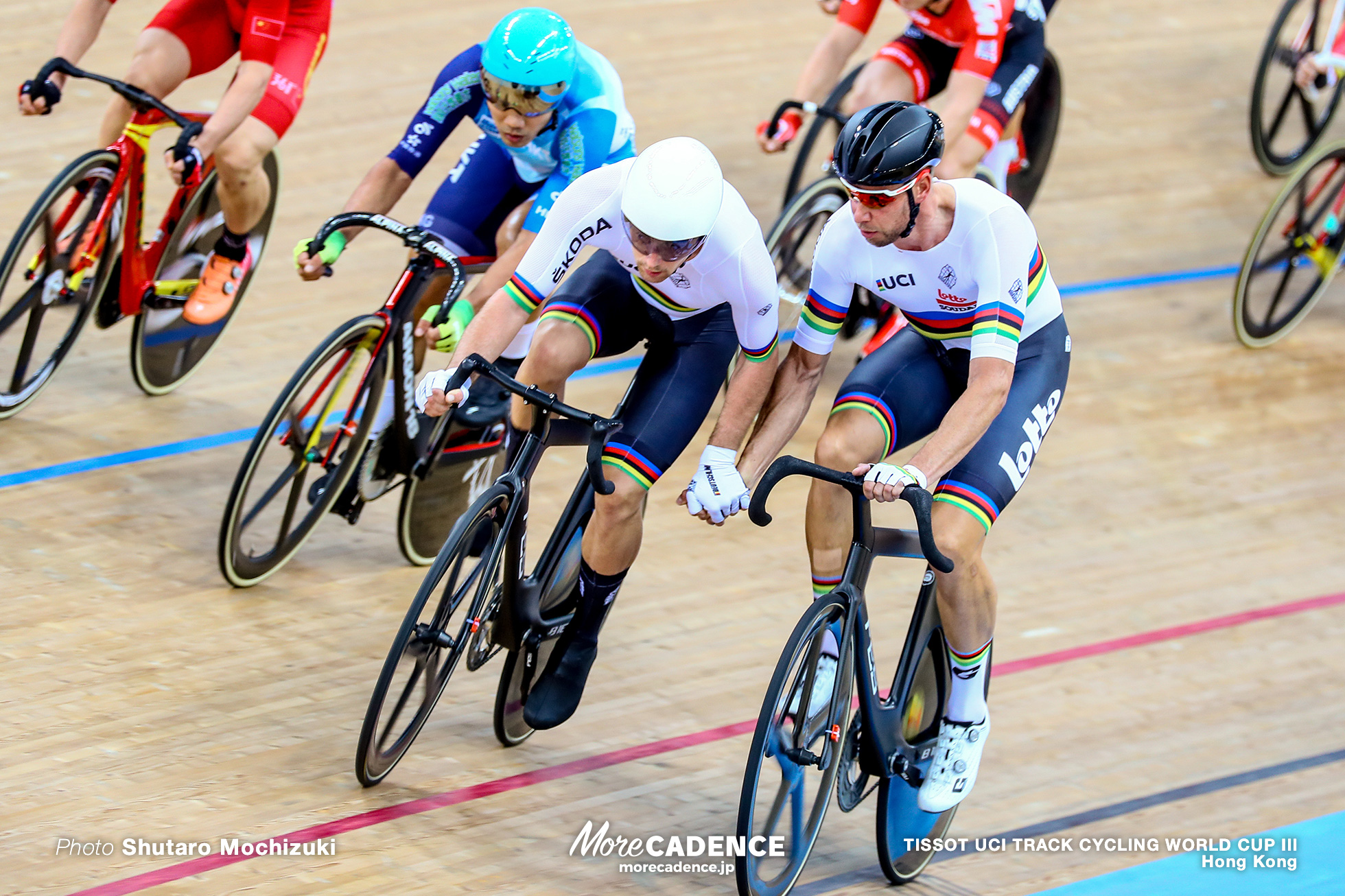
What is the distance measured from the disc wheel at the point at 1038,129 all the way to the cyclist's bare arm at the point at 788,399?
11.9 ft

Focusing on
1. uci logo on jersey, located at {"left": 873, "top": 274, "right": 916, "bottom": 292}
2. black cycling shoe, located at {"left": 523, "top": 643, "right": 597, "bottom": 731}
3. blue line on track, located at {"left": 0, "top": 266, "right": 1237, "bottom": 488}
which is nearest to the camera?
uci logo on jersey, located at {"left": 873, "top": 274, "right": 916, "bottom": 292}

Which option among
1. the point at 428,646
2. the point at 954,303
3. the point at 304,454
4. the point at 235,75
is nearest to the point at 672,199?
the point at 954,303

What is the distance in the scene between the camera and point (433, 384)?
118 inches

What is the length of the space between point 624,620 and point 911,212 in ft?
5.57

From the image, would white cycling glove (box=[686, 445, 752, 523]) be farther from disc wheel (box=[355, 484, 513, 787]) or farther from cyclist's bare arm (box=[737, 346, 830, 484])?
disc wheel (box=[355, 484, 513, 787])

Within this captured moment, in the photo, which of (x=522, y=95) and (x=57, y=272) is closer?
(x=522, y=95)

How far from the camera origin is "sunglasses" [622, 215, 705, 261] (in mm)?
2840

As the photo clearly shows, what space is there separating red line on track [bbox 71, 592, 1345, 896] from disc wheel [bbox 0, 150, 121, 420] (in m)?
2.02

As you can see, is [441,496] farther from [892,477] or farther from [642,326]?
[892,477]

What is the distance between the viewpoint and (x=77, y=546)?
159 inches

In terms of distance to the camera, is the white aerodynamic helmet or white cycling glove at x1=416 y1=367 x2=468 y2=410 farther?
white cycling glove at x1=416 y1=367 x2=468 y2=410

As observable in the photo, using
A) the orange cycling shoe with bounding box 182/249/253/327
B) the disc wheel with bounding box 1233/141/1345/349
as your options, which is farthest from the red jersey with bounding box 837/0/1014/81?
the orange cycling shoe with bounding box 182/249/253/327

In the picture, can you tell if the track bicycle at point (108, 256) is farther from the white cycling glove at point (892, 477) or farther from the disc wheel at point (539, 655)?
the white cycling glove at point (892, 477)

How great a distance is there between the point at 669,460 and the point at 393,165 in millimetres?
1301
